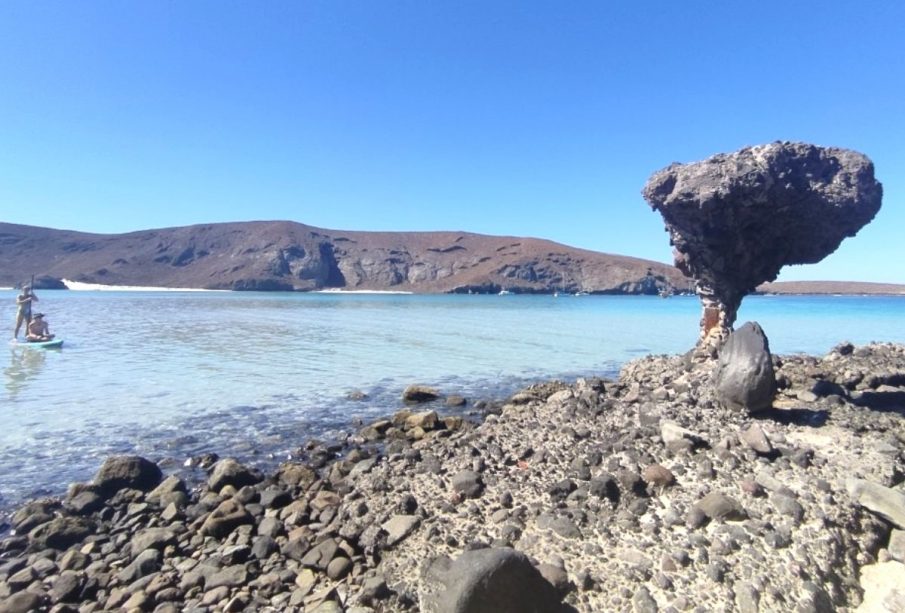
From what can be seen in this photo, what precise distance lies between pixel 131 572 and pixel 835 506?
7347mm

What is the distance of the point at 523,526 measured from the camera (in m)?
5.52

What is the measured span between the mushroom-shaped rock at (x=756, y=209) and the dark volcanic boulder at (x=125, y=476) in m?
11.5

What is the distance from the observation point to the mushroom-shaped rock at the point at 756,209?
10.1 metres

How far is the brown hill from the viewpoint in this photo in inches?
6088

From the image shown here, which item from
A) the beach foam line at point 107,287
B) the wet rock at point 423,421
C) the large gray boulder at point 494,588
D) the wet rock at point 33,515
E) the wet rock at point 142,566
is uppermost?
the large gray boulder at point 494,588

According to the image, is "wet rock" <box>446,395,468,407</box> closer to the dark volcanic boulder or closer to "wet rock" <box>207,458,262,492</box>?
"wet rock" <box>207,458,262,492</box>

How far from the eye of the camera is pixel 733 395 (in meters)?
8.21

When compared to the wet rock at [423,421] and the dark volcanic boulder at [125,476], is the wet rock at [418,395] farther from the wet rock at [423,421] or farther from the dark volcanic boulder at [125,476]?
the dark volcanic boulder at [125,476]

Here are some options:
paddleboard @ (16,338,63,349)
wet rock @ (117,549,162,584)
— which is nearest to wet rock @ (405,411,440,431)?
wet rock @ (117,549,162,584)

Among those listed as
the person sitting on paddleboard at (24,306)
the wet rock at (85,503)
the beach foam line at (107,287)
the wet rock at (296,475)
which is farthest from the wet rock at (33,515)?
the beach foam line at (107,287)

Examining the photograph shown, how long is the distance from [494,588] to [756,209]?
34.5ft

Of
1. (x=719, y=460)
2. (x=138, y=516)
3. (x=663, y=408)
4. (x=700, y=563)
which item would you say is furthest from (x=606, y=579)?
(x=138, y=516)

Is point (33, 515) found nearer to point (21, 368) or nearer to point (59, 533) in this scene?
point (59, 533)

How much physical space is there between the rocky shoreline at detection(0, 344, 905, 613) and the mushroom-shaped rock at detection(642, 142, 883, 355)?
414 cm
